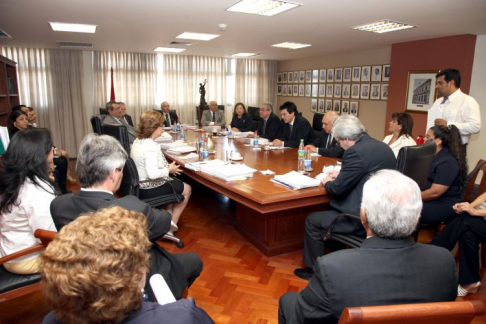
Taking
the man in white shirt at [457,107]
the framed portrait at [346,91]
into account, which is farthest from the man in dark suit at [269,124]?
the framed portrait at [346,91]

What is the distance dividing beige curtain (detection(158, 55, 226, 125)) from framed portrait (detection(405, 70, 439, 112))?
5.03m

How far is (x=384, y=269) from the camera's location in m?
1.06

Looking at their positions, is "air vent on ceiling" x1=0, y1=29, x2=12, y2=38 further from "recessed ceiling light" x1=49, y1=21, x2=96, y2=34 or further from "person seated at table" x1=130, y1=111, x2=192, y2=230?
"person seated at table" x1=130, y1=111, x2=192, y2=230

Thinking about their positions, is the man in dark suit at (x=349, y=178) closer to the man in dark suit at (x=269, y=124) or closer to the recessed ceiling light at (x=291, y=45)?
the man in dark suit at (x=269, y=124)

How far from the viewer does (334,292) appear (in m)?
1.05

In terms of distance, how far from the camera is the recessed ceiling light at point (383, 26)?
442cm

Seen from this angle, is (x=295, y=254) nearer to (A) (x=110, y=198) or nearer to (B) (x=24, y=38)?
(A) (x=110, y=198)

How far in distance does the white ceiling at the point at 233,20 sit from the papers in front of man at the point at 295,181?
1.92 metres

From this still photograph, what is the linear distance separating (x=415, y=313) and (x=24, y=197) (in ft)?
5.94

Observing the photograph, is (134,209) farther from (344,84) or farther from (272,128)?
(344,84)

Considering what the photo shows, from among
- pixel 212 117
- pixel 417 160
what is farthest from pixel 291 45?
pixel 417 160

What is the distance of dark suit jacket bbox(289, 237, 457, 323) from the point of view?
3.44 ft

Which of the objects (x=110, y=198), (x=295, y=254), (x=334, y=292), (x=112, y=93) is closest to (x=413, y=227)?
(x=334, y=292)

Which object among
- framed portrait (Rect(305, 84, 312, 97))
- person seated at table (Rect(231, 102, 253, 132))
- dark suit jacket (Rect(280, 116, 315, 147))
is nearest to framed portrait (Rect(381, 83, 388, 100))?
framed portrait (Rect(305, 84, 312, 97))
